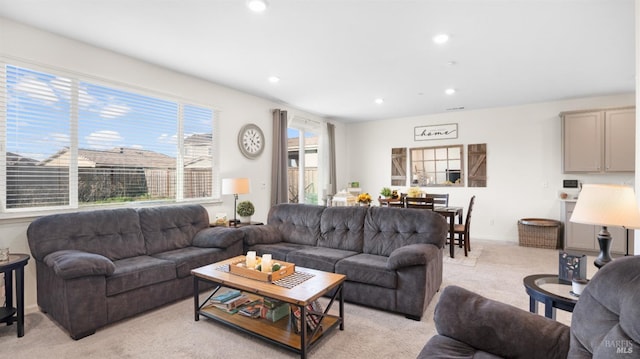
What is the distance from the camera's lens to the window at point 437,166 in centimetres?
645

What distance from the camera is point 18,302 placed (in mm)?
2385

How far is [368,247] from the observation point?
337 cm

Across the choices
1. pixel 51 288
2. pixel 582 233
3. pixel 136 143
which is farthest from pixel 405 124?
pixel 51 288

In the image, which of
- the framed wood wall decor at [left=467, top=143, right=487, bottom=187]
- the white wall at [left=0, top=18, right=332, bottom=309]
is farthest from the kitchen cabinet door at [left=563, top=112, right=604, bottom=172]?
the white wall at [left=0, top=18, right=332, bottom=309]

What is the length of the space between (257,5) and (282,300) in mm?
2254

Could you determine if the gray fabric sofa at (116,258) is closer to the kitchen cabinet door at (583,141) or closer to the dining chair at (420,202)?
the dining chair at (420,202)

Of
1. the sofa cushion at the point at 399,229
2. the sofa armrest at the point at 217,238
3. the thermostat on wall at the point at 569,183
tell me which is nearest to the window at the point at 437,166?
the thermostat on wall at the point at 569,183

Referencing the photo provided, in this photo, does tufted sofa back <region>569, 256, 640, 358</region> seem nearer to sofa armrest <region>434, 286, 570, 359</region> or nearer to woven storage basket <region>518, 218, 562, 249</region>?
sofa armrest <region>434, 286, 570, 359</region>

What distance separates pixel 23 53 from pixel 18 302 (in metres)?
Answer: 2.17

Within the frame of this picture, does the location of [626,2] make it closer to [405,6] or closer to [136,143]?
[405,6]

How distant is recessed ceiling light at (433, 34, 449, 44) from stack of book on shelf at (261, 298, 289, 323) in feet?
9.30

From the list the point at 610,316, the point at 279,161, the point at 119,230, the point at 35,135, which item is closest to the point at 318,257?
the point at 119,230

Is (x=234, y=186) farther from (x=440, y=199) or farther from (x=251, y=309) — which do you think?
(x=440, y=199)

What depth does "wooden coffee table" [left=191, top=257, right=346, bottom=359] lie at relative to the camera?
2088mm
